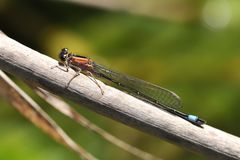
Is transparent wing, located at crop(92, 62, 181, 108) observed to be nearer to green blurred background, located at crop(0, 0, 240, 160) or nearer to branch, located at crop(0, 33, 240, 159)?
branch, located at crop(0, 33, 240, 159)

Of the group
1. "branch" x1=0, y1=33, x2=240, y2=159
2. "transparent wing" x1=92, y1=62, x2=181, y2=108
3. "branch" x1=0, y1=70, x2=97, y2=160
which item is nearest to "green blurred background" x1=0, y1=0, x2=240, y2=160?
"transparent wing" x1=92, y1=62, x2=181, y2=108

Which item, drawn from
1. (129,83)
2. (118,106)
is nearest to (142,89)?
(129,83)

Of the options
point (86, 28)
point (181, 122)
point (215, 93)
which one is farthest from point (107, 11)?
point (181, 122)

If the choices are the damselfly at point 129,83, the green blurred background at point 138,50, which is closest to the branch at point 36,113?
the damselfly at point 129,83

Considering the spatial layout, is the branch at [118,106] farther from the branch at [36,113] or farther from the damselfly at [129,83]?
the damselfly at [129,83]

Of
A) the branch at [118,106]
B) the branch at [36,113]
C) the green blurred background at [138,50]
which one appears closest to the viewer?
the branch at [118,106]

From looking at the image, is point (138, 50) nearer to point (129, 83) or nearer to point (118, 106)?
point (129, 83)
